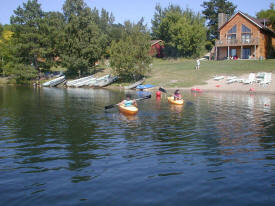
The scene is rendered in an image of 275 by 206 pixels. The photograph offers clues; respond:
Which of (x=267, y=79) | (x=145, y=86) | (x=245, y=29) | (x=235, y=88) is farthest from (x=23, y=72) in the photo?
(x=267, y=79)

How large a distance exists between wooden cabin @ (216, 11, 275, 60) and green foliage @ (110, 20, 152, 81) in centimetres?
2071

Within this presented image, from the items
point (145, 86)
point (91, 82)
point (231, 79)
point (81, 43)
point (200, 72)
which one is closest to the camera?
point (231, 79)

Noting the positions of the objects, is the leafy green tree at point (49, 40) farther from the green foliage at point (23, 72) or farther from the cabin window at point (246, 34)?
the cabin window at point (246, 34)

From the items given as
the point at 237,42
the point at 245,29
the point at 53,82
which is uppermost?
the point at 245,29

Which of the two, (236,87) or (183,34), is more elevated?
(183,34)

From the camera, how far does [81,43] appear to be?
62969 millimetres

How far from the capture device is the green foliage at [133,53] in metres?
54.0

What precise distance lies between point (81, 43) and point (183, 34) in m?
26.0

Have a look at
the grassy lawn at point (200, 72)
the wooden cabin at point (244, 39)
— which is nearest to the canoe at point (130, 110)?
the grassy lawn at point (200, 72)

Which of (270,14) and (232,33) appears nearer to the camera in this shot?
(232,33)

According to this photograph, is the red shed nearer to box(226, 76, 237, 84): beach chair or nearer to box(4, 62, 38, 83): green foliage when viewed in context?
box(4, 62, 38, 83): green foliage

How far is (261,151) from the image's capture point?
550 inches

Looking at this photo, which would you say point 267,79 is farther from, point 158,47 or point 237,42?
point 158,47

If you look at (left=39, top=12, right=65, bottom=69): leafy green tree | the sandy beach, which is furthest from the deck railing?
(left=39, top=12, right=65, bottom=69): leafy green tree
